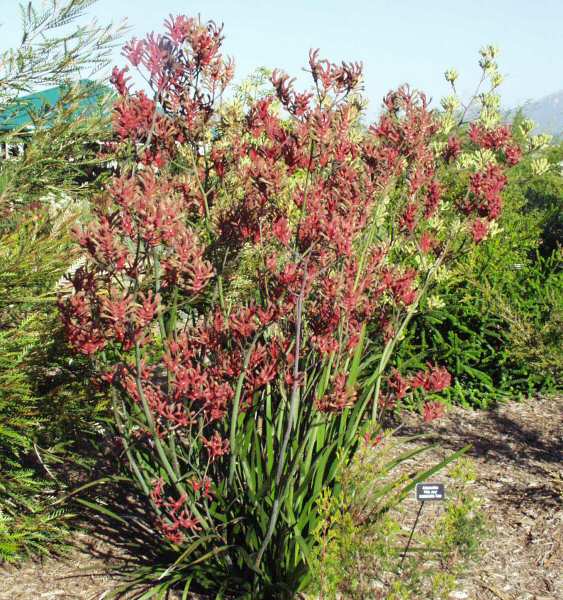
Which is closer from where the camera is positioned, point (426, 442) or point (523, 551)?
point (523, 551)

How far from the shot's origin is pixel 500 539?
3.88 metres

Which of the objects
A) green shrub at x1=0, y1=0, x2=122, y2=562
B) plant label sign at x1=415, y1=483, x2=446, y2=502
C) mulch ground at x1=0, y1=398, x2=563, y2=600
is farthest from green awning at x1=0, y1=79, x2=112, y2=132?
plant label sign at x1=415, y1=483, x2=446, y2=502

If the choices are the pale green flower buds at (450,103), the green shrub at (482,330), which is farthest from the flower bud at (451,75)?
the green shrub at (482,330)

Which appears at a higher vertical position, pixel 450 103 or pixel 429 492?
pixel 450 103

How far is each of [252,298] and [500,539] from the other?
181cm

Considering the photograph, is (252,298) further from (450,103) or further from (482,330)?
(482,330)

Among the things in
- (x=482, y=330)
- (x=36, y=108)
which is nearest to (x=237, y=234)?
(x=36, y=108)

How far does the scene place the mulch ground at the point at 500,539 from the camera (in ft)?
11.3

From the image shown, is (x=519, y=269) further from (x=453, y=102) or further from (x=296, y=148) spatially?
(x=296, y=148)

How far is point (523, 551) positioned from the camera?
379 centimetres

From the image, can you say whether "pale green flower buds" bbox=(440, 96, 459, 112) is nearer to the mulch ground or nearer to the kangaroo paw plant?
the kangaroo paw plant

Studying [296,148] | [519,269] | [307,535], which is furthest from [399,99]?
[519,269]

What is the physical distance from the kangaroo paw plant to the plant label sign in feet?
1.22

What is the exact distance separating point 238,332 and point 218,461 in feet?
2.78
